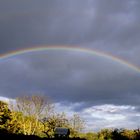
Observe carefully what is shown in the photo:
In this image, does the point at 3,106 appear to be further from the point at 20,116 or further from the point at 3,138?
the point at 3,138

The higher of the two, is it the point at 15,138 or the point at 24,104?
the point at 24,104

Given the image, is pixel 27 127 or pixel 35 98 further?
pixel 35 98

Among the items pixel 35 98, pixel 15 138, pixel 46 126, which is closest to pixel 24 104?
pixel 35 98

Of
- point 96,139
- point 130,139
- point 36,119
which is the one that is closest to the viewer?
point 130,139

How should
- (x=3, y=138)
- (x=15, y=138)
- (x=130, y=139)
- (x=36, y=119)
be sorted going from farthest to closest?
(x=36, y=119) → (x=130, y=139) → (x=15, y=138) → (x=3, y=138)

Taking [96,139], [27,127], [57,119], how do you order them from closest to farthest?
[96,139] < [27,127] < [57,119]

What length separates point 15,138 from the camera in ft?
94.8

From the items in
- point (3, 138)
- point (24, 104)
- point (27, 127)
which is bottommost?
point (3, 138)

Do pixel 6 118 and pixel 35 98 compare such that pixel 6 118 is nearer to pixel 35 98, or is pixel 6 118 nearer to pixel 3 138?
pixel 35 98

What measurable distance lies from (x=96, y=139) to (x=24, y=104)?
1076 inches

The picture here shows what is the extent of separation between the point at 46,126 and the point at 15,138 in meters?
62.6

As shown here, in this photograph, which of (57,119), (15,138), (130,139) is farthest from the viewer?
(57,119)

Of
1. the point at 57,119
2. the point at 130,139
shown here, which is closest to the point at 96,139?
the point at 130,139

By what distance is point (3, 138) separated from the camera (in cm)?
2673
